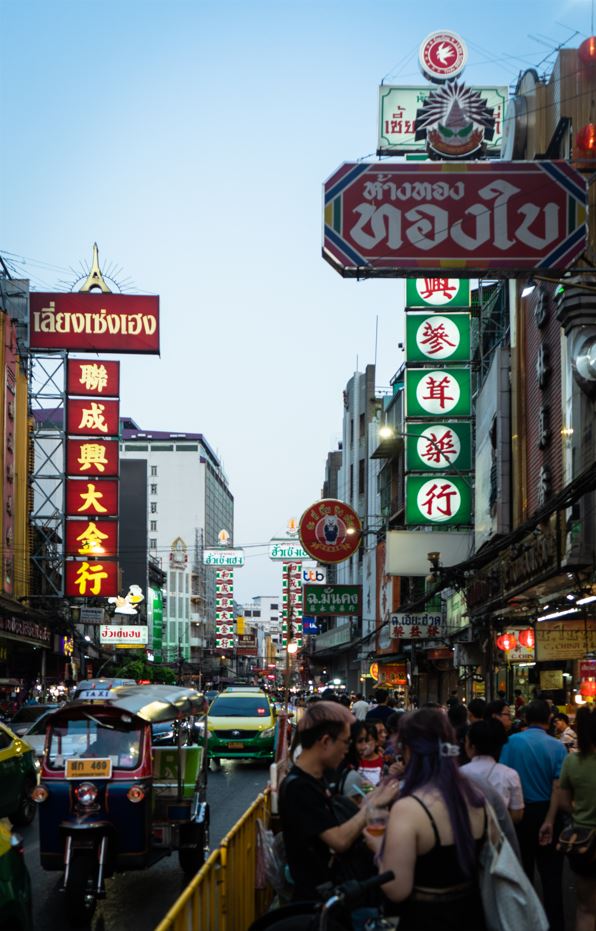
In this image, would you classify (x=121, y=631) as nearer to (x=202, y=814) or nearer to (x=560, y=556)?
(x=560, y=556)

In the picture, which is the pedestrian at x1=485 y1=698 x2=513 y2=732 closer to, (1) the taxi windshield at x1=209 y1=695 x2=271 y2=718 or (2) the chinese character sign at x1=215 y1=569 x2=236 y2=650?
(1) the taxi windshield at x1=209 y1=695 x2=271 y2=718

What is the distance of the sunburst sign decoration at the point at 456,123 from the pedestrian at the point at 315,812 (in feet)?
61.8

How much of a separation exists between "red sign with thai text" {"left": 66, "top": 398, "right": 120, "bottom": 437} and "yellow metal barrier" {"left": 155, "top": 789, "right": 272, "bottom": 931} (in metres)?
40.3

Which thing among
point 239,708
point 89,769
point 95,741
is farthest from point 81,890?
point 239,708

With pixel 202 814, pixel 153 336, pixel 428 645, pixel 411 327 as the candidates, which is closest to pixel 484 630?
pixel 411 327

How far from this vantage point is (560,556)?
19.4m

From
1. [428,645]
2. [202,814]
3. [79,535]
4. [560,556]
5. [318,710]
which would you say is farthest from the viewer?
[79,535]

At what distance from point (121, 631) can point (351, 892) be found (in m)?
74.0

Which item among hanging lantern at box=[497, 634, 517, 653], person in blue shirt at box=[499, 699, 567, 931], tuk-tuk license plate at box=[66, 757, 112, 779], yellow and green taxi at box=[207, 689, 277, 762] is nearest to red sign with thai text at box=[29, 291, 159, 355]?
yellow and green taxi at box=[207, 689, 277, 762]

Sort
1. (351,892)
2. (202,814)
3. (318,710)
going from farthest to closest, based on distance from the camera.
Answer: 1. (202,814)
2. (318,710)
3. (351,892)

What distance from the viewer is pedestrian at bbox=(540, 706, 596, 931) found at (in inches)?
323

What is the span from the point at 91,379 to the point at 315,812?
46289 mm

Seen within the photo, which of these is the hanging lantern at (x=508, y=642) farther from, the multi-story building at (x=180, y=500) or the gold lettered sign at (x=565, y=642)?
the multi-story building at (x=180, y=500)

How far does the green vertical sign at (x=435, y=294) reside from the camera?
34.2 metres
